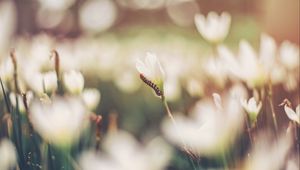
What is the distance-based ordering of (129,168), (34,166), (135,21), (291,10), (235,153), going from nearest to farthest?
(129,168), (34,166), (235,153), (291,10), (135,21)

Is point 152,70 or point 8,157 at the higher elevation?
point 152,70

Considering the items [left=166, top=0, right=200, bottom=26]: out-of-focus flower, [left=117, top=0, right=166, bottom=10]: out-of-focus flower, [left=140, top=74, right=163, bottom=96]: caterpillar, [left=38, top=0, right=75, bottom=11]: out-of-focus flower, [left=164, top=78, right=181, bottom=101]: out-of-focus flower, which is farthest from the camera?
[left=166, top=0, right=200, bottom=26]: out-of-focus flower

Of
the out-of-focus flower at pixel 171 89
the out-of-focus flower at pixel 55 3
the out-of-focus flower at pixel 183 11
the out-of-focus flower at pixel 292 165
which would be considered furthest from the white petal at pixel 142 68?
the out-of-focus flower at pixel 183 11

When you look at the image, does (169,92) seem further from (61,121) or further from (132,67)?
(132,67)

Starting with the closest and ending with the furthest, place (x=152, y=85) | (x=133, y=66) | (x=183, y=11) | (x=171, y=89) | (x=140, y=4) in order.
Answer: (x=152, y=85), (x=171, y=89), (x=133, y=66), (x=140, y=4), (x=183, y=11)

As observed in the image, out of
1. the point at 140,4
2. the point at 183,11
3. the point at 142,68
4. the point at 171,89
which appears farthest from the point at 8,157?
the point at 183,11

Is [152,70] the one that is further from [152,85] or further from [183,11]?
[183,11]

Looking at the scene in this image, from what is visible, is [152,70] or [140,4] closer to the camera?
[152,70]

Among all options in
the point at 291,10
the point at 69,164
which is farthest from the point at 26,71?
the point at 291,10

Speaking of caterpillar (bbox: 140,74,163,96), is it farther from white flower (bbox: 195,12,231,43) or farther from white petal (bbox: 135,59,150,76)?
white flower (bbox: 195,12,231,43)

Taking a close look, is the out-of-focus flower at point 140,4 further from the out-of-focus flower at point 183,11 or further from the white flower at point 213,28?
the white flower at point 213,28

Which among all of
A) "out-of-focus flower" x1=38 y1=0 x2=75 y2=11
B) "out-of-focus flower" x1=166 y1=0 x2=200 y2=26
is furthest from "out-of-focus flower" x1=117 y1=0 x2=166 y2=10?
"out-of-focus flower" x1=166 y1=0 x2=200 y2=26
